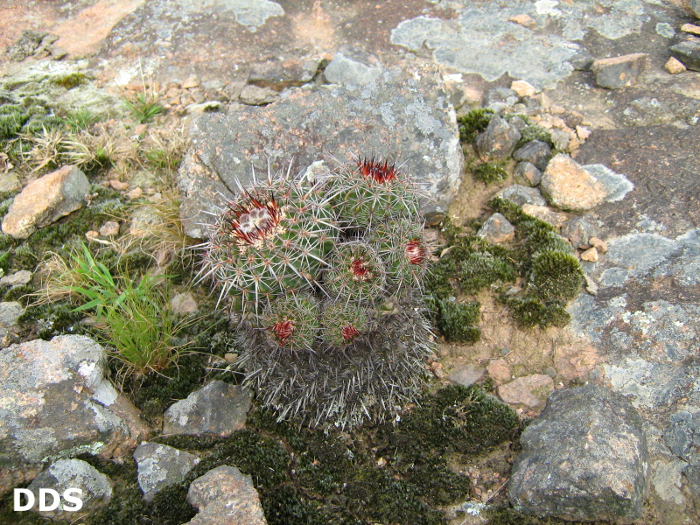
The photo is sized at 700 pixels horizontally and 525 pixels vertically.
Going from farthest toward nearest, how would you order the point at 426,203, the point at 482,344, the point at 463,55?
the point at 463,55
the point at 426,203
the point at 482,344

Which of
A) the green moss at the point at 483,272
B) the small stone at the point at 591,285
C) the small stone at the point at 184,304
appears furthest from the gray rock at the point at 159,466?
the small stone at the point at 591,285

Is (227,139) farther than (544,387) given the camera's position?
Yes

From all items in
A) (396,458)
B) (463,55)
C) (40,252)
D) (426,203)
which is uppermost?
(463,55)

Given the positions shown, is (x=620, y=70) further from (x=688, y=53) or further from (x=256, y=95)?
(x=256, y=95)

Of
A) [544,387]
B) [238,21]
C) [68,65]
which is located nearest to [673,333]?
[544,387]

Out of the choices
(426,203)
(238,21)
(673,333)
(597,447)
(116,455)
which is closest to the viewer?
(597,447)

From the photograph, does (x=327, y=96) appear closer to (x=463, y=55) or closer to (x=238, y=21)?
(x=463, y=55)
